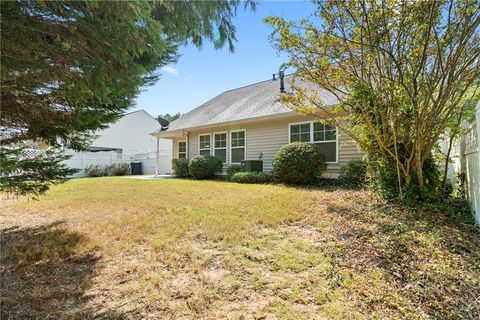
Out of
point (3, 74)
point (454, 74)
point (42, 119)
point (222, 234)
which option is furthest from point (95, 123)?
point (454, 74)

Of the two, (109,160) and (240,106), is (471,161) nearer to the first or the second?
(240,106)

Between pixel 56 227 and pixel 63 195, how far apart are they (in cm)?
403

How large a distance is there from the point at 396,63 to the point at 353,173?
4.38 metres

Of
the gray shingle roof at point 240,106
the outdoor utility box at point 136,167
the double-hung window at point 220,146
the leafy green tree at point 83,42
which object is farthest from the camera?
the outdoor utility box at point 136,167

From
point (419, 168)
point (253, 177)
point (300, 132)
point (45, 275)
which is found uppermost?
point (300, 132)

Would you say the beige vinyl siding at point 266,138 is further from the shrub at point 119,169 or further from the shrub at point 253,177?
the shrub at point 119,169

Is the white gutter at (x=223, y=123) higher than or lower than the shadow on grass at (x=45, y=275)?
higher

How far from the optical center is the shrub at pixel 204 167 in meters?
12.4

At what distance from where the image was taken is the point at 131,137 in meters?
25.9

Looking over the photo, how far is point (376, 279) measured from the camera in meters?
2.88

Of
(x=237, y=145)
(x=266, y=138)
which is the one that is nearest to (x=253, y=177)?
(x=266, y=138)

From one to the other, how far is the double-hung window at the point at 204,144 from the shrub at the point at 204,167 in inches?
55.8

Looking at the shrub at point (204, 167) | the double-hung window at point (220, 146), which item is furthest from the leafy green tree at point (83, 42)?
the double-hung window at point (220, 146)

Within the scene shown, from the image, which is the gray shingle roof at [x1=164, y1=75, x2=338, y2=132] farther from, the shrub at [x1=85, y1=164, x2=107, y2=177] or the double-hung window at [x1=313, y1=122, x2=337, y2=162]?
the shrub at [x1=85, y1=164, x2=107, y2=177]
